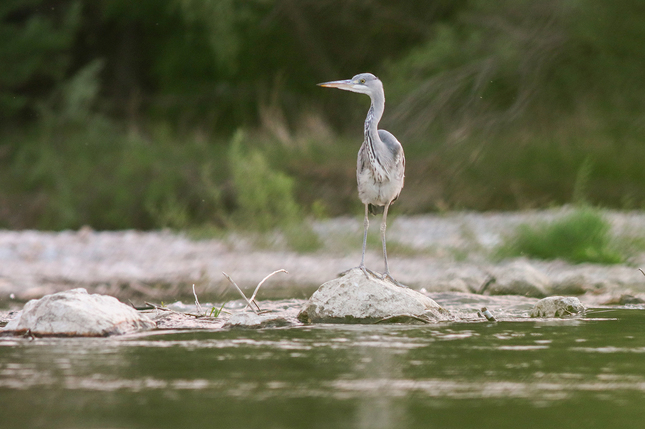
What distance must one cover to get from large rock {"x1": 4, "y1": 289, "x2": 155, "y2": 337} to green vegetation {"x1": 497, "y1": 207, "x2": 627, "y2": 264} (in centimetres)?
588

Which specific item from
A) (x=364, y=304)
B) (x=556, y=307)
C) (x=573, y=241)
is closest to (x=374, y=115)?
(x=364, y=304)

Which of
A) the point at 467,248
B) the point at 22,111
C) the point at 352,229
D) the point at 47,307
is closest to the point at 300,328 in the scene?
the point at 47,307

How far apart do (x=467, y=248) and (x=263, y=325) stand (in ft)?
18.0

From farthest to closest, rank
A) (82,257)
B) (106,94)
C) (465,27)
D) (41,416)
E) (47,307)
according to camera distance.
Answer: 1. (106,94)
2. (465,27)
3. (82,257)
4. (47,307)
5. (41,416)

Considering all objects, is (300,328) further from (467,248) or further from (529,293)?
(467,248)

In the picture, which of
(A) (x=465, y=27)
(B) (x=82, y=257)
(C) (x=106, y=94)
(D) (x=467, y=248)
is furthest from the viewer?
(C) (x=106, y=94)

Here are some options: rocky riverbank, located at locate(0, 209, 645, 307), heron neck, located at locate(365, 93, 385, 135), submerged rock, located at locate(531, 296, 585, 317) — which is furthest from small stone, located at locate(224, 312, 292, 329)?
rocky riverbank, located at locate(0, 209, 645, 307)

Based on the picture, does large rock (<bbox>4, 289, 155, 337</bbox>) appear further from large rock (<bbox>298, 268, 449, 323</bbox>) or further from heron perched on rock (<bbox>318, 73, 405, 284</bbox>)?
heron perched on rock (<bbox>318, 73, 405, 284</bbox>)

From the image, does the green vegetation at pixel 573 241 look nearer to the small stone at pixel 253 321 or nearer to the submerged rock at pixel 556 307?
the submerged rock at pixel 556 307

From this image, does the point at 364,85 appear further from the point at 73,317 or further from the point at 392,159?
the point at 73,317

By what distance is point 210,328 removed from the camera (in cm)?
603

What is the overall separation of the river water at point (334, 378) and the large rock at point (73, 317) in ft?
0.49

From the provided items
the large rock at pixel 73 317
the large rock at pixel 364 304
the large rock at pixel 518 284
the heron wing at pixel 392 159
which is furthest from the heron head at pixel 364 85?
the large rock at pixel 518 284

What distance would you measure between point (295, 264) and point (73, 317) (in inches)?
206
